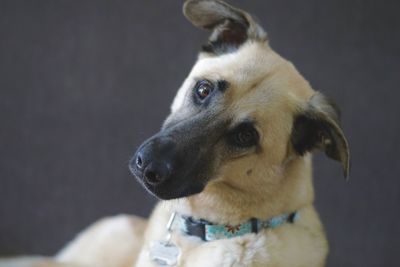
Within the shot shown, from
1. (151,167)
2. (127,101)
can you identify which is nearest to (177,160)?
(151,167)

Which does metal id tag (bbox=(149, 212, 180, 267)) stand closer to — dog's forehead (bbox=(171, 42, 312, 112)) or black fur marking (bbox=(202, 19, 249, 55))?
dog's forehead (bbox=(171, 42, 312, 112))

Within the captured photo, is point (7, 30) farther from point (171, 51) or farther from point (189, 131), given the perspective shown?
point (189, 131)

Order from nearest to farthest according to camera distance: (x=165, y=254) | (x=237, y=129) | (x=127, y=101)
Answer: (x=237, y=129) → (x=165, y=254) → (x=127, y=101)

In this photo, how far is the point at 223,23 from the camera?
5.50ft

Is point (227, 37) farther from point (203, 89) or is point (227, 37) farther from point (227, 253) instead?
point (227, 253)

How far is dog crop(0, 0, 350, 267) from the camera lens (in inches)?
56.9

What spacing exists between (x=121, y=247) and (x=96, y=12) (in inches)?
36.5

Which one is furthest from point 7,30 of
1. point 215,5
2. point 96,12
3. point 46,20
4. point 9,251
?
point 215,5

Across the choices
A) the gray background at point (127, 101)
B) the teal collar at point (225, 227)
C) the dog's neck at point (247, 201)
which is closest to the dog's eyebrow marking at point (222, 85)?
the dog's neck at point (247, 201)

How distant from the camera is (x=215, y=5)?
1599 millimetres

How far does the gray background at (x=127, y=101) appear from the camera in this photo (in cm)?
219

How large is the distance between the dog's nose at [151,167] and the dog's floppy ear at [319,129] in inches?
14.1

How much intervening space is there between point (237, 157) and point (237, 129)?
7 cm

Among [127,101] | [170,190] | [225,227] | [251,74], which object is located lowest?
[127,101]
